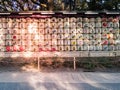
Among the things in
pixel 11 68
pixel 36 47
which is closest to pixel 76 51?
pixel 36 47

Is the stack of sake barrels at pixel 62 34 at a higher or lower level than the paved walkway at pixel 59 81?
higher

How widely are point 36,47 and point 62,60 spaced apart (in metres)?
1.54

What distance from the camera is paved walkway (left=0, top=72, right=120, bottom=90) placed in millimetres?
10812

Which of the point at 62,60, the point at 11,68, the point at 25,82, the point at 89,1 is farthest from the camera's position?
the point at 89,1

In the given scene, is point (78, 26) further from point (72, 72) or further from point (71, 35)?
point (72, 72)

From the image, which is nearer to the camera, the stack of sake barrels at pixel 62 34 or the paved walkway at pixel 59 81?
the paved walkway at pixel 59 81

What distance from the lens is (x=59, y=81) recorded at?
464 inches

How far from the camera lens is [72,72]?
1395 centimetres

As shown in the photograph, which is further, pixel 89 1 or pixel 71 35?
pixel 89 1

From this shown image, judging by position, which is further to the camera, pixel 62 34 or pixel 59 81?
pixel 62 34

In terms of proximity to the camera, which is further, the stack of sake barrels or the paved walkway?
the stack of sake barrels

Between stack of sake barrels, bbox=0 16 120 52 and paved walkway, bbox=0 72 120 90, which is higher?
stack of sake barrels, bbox=0 16 120 52

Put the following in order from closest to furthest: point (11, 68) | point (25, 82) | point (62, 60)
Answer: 1. point (25, 82)
2. point (11, 68)
3. point (62, 60)

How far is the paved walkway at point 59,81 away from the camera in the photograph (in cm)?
1081
